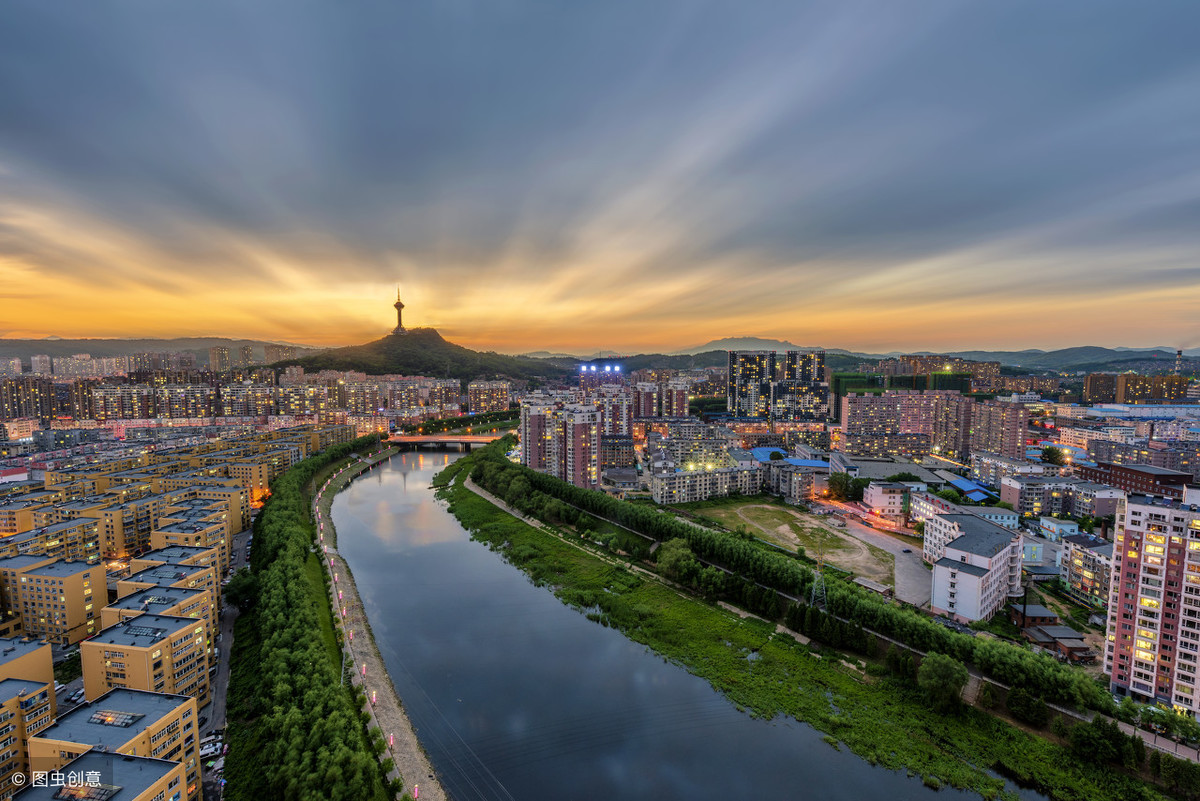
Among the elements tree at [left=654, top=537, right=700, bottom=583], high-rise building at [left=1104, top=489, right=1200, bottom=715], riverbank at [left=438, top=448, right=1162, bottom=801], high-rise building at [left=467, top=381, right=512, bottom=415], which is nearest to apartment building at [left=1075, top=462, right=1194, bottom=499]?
high-rise building at [left=1104, top=489, right=1200, bottom=715]

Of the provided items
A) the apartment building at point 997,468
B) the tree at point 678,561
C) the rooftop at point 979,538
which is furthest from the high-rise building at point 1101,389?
the tree at point 678,561

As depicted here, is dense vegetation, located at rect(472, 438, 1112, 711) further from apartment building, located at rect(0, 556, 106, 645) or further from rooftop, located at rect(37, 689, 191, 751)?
apartment building, located at rect(0, 556, 106, 645)

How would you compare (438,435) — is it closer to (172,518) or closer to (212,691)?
(172,518)

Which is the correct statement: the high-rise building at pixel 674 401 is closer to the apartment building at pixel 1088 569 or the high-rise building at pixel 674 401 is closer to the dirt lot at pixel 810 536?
the dirt lot at pixel 810 536

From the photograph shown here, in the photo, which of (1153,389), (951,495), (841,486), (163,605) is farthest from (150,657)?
(1153,389)

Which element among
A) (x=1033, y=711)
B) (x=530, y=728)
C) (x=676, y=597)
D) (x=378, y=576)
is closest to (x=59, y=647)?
(x=378, y=576)

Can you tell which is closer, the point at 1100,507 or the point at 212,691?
the point at 212,691
